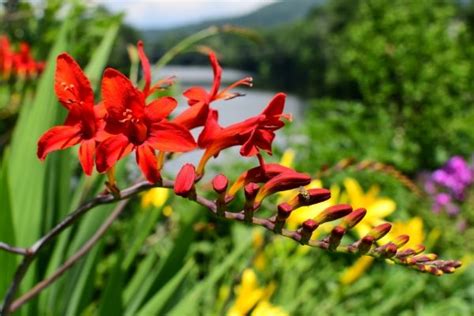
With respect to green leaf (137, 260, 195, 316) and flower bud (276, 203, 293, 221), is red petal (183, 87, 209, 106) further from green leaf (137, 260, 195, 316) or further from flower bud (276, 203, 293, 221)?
green leaf (137, 260, 195, 316)

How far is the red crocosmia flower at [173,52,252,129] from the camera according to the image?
0.75 m

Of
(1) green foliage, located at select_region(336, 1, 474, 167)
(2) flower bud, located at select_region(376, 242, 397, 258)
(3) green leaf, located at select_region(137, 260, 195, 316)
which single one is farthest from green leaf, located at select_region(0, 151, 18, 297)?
(1) green foliage, located at select_region(336, 1, 474, 167)

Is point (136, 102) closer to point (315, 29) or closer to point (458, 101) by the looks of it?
point (458, 101)

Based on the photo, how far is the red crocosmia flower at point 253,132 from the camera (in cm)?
70

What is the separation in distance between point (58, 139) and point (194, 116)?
0.51ft

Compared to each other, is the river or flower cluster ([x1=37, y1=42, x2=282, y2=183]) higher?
flower cluster ([x1=37, y1=42, x2=282, y2=183])

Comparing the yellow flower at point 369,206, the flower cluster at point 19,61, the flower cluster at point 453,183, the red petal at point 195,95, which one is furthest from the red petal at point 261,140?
the flower cluster at point 453,183

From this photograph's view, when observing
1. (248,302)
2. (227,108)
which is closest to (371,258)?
(248,302)

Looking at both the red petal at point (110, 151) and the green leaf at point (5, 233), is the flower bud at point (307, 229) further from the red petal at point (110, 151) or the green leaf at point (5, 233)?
the green leaf at point (5, 233)

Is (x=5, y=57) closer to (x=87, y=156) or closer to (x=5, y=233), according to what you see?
(x=5, y=233)

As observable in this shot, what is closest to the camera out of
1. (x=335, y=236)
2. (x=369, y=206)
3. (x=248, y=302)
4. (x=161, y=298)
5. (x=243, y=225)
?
(x=335, y=236)

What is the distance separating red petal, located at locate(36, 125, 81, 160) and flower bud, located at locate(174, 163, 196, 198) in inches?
4.3

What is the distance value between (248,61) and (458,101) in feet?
134

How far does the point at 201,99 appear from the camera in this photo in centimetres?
78
